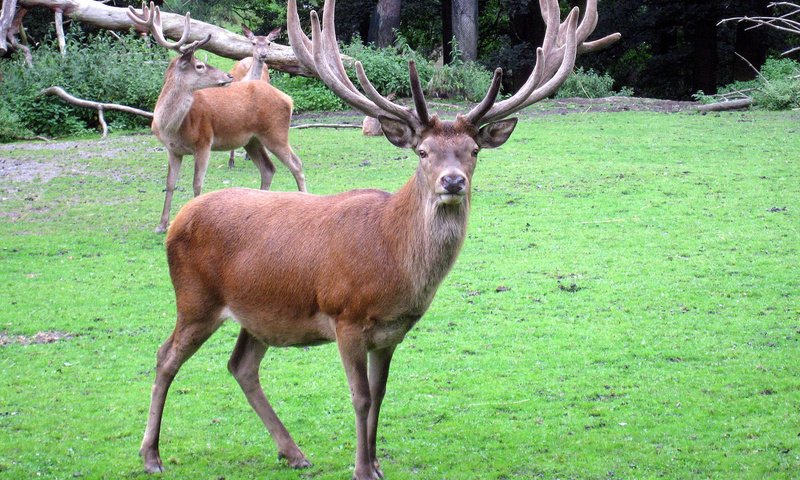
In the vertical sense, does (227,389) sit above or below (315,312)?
below

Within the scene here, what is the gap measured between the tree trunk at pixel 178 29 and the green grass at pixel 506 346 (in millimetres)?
8048

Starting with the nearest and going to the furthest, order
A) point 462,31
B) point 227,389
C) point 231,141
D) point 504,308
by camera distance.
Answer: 1. point 227,389
2. point 504,308
3. point 231,141
4. point 462,31

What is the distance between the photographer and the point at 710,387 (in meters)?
6.75

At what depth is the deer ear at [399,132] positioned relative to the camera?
5441 mm

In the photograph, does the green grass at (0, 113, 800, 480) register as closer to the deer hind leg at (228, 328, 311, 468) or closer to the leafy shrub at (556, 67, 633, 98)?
the deer hind leg at (228, 328, 311, 468)

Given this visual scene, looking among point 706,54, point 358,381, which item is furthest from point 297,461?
point 706,54

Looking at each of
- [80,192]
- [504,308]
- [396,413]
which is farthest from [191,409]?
[80,192]

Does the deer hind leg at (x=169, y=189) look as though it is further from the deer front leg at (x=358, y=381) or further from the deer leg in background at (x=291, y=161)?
the deer front leg at (x=358, y=381)

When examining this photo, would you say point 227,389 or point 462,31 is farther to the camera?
point 462,31

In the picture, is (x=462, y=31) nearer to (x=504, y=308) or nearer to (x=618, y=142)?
(x=618, y=142)

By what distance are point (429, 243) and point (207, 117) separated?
8652 millimetres

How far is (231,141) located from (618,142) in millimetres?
6944

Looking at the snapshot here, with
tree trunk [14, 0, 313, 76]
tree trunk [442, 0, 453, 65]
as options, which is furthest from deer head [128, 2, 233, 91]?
tree trunk [442, 0, 453, 65]

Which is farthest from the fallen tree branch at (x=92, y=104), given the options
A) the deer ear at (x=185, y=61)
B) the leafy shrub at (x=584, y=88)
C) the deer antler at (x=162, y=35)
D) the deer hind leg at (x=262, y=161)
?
the leafy shrub at (x=584, y=88)
